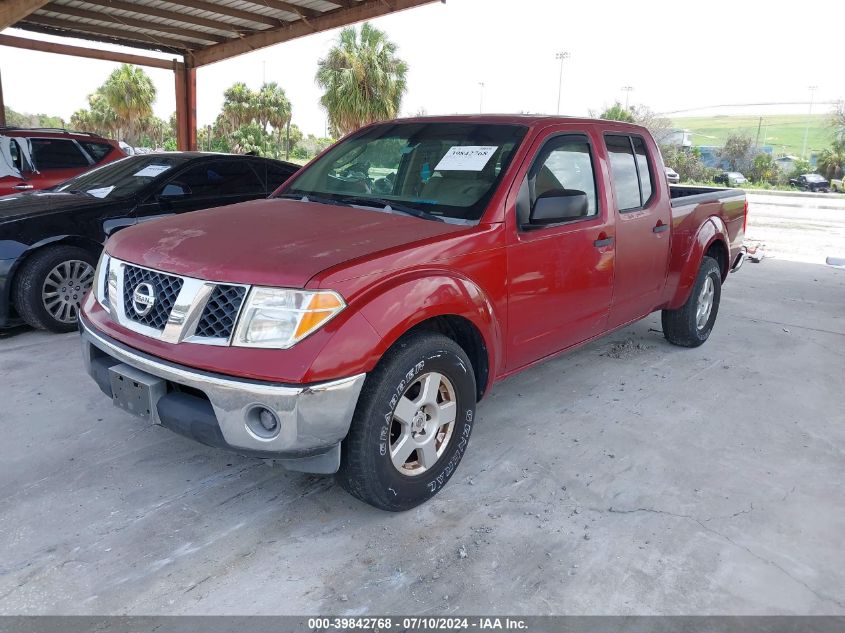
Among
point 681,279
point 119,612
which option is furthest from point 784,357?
point 119,612

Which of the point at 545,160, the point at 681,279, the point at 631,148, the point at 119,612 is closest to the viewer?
the point at 119,612

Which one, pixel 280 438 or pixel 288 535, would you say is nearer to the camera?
pixel 280 438

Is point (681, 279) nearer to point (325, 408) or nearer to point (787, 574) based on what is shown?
point (787, 574)

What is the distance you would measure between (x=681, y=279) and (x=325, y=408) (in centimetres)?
353

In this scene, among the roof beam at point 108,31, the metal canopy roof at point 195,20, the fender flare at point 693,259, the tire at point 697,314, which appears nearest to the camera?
the fender flare at point 693,259

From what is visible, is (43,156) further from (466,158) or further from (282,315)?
(282,315)

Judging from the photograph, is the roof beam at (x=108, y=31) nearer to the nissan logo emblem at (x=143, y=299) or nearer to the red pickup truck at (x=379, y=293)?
the red pickup truck at (x=379, y=293)

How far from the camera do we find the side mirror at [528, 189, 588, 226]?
3367 mm

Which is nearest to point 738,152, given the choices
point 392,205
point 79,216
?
point 79,216

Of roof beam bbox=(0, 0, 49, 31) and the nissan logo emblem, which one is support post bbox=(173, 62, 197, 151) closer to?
roof beam bbox=(0, 0, 49, 31)

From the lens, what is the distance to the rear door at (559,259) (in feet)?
11.2

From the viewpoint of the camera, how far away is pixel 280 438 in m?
2.51

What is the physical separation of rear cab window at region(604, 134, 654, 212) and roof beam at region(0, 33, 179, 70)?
12525 mm

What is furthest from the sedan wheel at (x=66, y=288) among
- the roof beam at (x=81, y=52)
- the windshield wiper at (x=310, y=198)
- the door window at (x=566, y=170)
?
the roof beam at (x=81, y=52)
